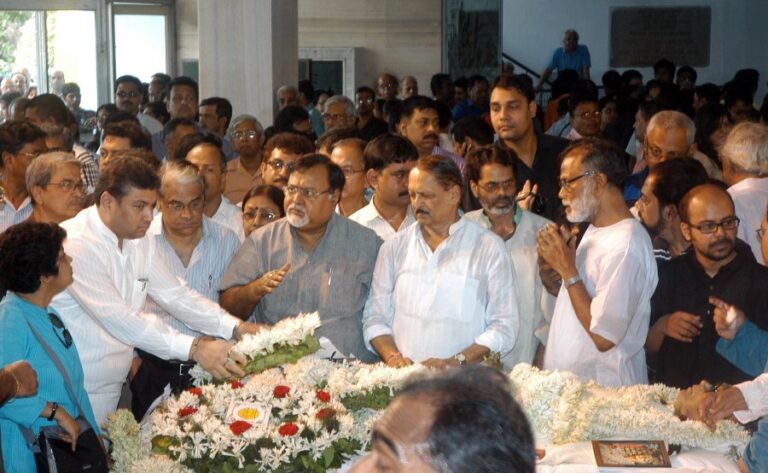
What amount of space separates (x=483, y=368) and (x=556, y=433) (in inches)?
81.7

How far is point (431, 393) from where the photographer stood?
197cm

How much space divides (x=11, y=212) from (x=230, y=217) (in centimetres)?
123

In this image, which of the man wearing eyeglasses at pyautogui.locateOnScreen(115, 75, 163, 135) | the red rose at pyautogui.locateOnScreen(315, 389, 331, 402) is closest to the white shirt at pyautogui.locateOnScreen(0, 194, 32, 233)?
the red rose at pyautogui.locateOnScreen(315, 389, 331, 402)

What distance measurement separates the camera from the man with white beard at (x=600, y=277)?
4727 millimetres

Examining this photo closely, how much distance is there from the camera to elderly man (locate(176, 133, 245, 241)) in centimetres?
650

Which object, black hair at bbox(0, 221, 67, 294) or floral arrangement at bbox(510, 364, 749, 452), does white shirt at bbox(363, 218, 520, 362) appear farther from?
black hair at bbox(0, 221, 67, 294)

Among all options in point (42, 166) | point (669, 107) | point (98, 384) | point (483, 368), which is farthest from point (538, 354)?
point (669, 107)

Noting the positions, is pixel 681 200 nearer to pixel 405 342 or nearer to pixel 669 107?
pixel 405 342

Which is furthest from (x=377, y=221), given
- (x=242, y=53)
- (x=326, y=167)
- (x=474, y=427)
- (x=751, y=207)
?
(x=242, y=53)

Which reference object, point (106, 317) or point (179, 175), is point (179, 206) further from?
point (106, 317)

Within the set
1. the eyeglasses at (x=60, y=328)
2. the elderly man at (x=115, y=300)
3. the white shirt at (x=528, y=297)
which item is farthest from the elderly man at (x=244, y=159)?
the eyeglasses at (x=60, y=328)

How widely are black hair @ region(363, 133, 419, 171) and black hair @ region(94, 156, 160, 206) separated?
1381mm

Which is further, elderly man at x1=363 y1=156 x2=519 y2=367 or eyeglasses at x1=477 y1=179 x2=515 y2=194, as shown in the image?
eyeglasses at x1=477 y1=179 x2=515 y2=194

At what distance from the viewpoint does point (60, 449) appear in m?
4.43
